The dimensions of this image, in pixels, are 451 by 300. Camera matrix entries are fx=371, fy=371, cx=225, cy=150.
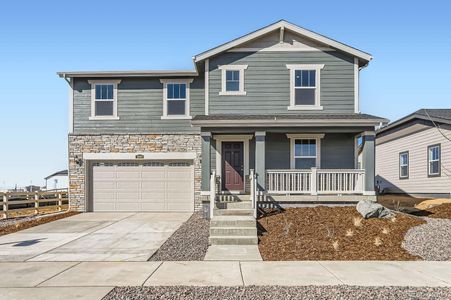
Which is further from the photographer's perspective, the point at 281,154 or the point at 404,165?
the point at 404,165

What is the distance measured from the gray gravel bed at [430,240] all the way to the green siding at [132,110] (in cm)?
1050

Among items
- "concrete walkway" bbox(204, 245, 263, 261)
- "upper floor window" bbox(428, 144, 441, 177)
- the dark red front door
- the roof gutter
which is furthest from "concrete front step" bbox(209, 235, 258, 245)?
"upper floor window" bbox(428, 144, 441, 177)

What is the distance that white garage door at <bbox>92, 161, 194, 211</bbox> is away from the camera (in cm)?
1720

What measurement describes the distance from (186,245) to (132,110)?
926cm

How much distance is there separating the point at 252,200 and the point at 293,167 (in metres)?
3.55

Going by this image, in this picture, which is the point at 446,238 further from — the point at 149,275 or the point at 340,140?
the point at 149,275

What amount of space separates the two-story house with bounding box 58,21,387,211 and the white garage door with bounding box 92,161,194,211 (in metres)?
0.05

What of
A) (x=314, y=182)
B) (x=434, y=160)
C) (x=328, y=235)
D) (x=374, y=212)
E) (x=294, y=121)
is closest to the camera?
(x=328, y=235)

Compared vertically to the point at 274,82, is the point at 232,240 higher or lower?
lower

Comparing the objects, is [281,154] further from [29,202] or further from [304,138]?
[29,202]

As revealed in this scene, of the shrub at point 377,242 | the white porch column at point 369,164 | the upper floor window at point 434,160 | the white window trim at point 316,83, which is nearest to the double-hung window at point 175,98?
the white window trim at point 316,83

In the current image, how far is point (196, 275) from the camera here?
22.6 feet

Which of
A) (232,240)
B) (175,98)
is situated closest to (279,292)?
(232,240)

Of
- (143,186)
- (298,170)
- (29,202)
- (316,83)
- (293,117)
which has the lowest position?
(29,202)
